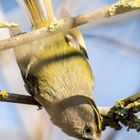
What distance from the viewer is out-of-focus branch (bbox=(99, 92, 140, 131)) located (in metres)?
1.08

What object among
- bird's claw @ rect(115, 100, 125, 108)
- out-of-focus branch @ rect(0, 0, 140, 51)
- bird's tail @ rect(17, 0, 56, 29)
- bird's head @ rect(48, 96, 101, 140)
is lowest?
bird's head @ rect(48, 96, 101, 140)

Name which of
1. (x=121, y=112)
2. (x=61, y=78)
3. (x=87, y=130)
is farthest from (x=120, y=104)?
(x=61, y=78)

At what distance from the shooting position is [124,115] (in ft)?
3.71

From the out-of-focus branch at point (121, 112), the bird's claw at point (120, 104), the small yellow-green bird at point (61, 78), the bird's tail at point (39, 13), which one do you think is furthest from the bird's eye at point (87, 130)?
the bird's tail at point (39, 13)

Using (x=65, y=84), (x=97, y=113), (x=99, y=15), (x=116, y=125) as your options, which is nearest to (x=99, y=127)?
(x=97, y=113)

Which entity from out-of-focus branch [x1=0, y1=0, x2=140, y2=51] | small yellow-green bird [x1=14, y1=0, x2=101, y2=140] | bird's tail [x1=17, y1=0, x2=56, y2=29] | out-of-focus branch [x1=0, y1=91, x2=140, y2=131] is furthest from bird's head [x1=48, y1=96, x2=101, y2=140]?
out-of-focus branch [x1=0, y1=0, x2=140, y2=51]

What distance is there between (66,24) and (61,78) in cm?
93

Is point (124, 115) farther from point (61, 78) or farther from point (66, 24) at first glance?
point (61, 78)

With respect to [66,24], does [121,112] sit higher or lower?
lower

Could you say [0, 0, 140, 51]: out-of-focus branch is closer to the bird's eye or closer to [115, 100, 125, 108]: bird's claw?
[115, 100, 125, 108]: bird's claw

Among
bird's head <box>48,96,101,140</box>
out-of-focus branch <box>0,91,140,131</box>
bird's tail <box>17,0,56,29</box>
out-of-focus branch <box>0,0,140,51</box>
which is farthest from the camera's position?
bird's tail <box>17,0,56,29</box>

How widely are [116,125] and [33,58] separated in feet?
2.20

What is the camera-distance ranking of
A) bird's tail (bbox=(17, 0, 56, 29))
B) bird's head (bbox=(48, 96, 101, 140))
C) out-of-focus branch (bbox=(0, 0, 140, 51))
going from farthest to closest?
bird's tail (bbox=(17, 0, 56, 29)) → bird's head (bbox=(48, 96, 101, 140)) → out-of-focus branch (bbox=(0, 0, 140, 51))

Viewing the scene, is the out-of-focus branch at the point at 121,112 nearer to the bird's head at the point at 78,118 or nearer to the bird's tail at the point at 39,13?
the bird's head at the point at 78,118
